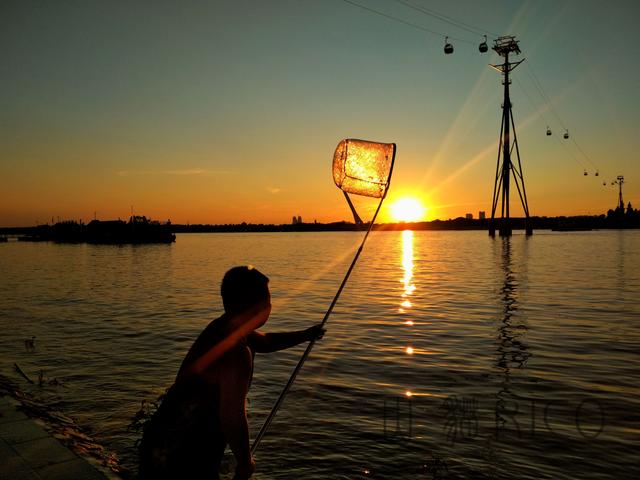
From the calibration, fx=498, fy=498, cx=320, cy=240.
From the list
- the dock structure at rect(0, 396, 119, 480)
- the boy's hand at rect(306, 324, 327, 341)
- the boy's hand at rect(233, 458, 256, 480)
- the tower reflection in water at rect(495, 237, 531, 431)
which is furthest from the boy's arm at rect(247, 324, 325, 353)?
the tower reflection in water at rect(495, 237, 531, 431)

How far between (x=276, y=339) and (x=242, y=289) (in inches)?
32.9

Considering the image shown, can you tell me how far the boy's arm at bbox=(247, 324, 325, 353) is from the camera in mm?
3131

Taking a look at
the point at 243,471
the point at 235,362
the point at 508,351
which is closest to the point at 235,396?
the point at 235,362

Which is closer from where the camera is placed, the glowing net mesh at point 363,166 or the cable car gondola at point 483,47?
the glowing net mesh at point 363,166

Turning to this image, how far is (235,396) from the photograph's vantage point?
2.48 metres

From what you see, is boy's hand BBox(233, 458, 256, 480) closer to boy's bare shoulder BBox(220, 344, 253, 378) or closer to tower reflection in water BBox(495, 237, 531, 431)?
boy's bare shoulder BBox(220, 344, 253, 378)

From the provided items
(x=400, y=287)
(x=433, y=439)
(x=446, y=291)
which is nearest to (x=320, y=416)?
(x=433, y=439)

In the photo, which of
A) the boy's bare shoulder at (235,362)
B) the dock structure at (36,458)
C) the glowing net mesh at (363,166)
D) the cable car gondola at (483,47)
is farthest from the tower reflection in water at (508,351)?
the cable car gondola at (483,47)

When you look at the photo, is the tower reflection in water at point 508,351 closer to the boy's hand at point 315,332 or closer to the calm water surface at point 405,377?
the calm water surface at point 405,377

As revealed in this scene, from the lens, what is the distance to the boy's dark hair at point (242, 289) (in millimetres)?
2592

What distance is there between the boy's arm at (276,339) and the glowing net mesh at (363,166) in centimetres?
140

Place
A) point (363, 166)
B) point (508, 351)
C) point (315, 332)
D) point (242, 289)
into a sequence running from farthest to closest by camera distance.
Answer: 1. point (508, 351)
2. point (363, 166)
3. point (315, 332)
4. point (242, 289)

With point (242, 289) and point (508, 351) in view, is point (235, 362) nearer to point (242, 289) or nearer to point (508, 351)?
point (242, 289)

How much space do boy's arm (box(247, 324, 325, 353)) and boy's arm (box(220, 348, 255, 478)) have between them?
57cm
